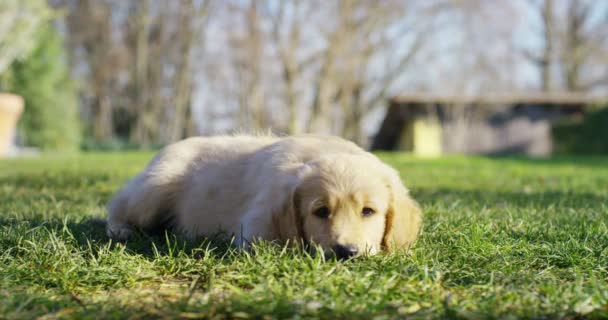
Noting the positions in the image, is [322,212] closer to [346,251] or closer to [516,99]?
[346,251]

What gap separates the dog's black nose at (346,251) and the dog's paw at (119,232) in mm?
1611

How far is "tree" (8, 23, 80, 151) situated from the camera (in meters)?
21.7

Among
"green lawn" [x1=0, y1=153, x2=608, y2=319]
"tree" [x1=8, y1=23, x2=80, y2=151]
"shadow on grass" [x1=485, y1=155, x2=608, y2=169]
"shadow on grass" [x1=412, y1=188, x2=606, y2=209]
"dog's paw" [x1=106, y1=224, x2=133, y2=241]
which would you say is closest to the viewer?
"green lawn" [x1=0, y1=153, x2=608, y2=319]

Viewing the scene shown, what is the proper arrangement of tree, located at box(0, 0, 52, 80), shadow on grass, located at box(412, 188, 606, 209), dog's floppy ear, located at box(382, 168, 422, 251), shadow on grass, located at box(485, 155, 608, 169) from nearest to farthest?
dog's floppy ear, located at box(382, 168, 422, 251)
shadow on grass, located at box(412, 188, 606, 209)
shadow on grass, located at box(485, 155, 608, 169)
tree, located at box(0, 0, 52, 80)

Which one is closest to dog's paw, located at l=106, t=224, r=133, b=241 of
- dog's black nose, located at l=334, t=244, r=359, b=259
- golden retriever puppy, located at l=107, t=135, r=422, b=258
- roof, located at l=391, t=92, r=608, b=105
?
golden retriever puppy, located at l=107, t=135, r=422, b=258

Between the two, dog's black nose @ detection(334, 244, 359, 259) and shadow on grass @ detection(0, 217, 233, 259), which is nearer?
dog's black nose @ detection(334, 244, 359, 259)

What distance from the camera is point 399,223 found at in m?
3.57

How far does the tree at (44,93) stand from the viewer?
2172cm

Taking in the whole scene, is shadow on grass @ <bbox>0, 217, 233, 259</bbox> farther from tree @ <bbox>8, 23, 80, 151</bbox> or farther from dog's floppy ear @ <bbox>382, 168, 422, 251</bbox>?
tree @ <bbox>8, 23, 80, 151</bbox>

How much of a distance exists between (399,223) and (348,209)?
0.43 m

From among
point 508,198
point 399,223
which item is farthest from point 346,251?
point 508,198

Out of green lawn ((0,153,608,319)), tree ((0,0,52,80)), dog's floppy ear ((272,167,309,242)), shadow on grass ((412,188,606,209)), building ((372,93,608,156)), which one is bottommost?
building ((372,93,608,156))

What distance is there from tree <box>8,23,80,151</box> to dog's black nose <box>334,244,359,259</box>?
20861mm

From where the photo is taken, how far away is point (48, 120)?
22203 millimetres
